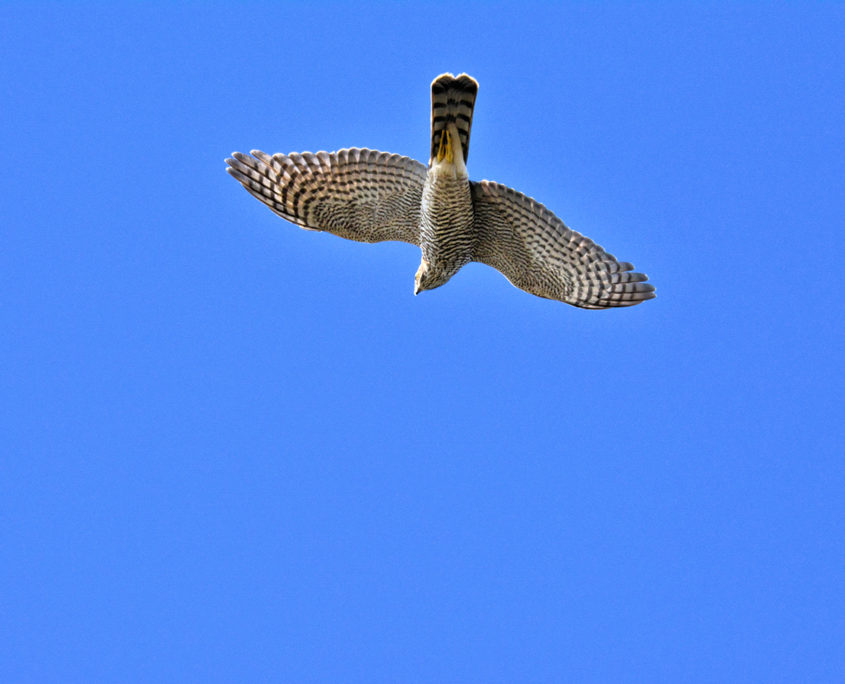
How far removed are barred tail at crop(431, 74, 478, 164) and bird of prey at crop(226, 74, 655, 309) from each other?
1.57 ft

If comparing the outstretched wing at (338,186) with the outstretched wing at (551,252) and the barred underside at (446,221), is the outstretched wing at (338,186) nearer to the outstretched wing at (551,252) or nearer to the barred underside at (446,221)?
the barred underside at (446,221)

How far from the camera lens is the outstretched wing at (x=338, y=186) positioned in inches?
510

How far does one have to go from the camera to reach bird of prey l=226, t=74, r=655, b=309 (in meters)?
12.8

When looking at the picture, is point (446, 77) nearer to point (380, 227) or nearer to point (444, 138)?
point (444, 138)

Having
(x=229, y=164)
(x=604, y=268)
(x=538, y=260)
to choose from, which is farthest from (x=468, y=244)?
(x=229, y=164)

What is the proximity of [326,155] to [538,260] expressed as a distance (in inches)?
118

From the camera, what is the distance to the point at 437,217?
12.8m

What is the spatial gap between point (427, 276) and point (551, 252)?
5.53 feet

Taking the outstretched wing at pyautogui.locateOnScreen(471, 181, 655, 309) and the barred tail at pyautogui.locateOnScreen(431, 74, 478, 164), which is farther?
the outstretched wing at pyautogui.locateOnScreen(471, 181, 655, 309)

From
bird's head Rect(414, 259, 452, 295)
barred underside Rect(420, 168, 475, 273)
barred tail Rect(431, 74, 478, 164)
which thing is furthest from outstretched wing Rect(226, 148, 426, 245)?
barred tail Rect(431, 74, 478, 164)

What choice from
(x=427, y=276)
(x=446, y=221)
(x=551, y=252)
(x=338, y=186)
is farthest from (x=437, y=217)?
(x=551, y=252)

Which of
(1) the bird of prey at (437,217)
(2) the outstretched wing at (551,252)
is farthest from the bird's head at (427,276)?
(2) the outstretched wing at (551,252)

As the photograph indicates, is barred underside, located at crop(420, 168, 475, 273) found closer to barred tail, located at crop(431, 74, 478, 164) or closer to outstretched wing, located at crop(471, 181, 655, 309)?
outstretched wing, located at crop(471, 181, 655, 309)

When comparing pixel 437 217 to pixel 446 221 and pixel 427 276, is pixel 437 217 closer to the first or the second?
pixel 446 221
